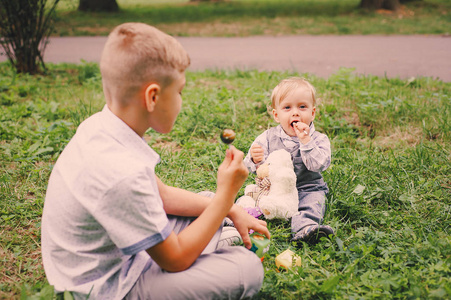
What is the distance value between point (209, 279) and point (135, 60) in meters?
0.88

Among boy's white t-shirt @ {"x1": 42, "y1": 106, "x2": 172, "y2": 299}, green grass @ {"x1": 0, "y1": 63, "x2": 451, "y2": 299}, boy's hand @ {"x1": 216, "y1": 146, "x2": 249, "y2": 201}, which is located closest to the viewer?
boy's white t-shirt @ {"x1": 42, "y1": 106, "x2": 172, "y2": 299}

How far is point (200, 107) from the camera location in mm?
3941

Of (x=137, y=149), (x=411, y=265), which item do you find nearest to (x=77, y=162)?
(x=137, y=149)

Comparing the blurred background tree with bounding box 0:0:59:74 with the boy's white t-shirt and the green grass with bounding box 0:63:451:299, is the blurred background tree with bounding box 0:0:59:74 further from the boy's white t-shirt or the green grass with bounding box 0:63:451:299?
the boy's white t-shirt

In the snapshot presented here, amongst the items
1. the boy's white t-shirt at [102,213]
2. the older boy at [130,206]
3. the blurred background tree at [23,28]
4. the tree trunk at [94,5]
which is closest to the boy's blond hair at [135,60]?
the older boy at [130,206]

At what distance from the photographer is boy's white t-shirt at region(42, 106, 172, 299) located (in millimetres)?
1339

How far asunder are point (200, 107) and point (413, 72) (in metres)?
3.47

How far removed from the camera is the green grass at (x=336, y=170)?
1853 mm

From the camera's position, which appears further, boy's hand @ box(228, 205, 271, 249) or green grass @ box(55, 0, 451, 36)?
green grass @ box(55, 0, 451, 36)

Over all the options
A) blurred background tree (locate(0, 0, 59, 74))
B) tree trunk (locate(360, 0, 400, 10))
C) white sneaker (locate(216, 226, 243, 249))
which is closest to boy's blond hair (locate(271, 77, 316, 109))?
white sneaker (locate(216, 226, 243, 249))

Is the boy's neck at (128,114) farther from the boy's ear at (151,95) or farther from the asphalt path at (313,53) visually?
the asphalt path at (313,53)

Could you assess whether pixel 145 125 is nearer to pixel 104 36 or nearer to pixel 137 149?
pixel 137 149

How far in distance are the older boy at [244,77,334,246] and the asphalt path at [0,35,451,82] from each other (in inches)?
123

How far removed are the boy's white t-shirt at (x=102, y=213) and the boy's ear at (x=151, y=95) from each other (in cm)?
12
